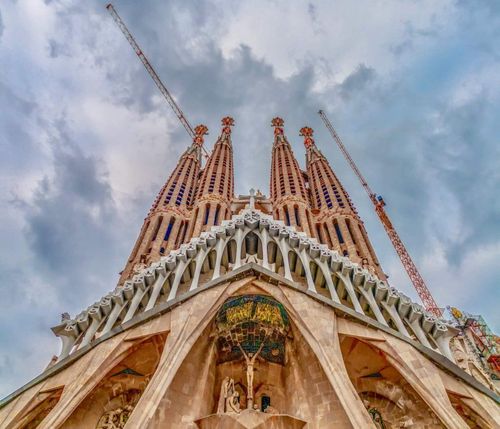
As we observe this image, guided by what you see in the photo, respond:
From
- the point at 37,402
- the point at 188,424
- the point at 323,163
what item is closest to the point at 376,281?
the point at 188,424

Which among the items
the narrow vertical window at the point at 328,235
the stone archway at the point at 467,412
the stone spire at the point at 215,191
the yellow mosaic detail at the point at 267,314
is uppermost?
the stone spire at the point at 215,191

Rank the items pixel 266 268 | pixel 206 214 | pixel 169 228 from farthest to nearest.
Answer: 1. pixel 206 214
2. pixel 169 228
3. pixel 266 268

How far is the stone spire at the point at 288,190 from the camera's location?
100ft

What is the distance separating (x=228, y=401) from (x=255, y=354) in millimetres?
2037

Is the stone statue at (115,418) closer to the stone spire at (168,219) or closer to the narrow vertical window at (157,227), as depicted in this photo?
the stone spire at (168,219)

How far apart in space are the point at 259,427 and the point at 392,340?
5.03 metres

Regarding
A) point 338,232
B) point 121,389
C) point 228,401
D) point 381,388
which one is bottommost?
point 228,401

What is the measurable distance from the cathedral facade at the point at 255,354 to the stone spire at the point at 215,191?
1137cm

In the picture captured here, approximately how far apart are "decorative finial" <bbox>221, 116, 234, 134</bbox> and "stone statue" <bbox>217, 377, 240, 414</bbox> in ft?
126

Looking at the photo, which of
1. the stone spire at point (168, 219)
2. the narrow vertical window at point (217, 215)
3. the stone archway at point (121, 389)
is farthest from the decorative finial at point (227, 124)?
the stone archway at point (121, 389)

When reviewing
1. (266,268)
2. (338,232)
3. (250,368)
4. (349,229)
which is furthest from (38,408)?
(349,229)

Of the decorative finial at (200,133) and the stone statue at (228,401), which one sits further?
the decorative finial at (200,133)

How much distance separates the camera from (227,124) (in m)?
49.7

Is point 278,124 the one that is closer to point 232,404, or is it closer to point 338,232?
point 338,232
